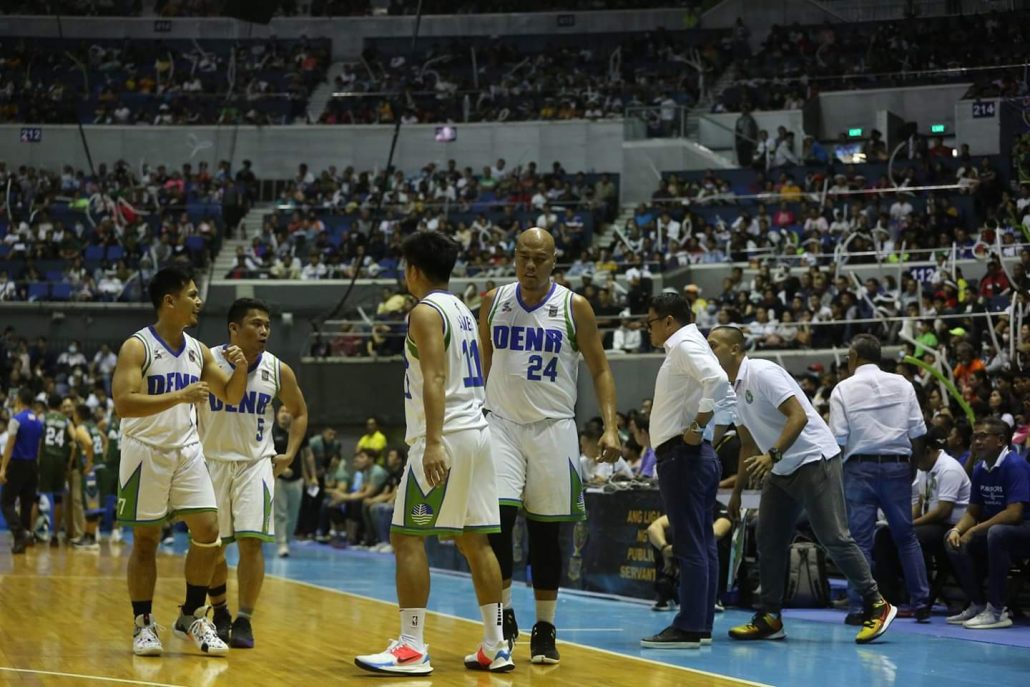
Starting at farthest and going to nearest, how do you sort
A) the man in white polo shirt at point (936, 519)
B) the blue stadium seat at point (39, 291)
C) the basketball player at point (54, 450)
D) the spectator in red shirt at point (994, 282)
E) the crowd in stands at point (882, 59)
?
1. the blue stadium seat at point (39, 291)
2. the crowd in stands at point (882, 59)
3. the spectator in red shirt at point (994, 282)
4. the basketball player at point (54, 450)
5. the man in white polo shirt at point (936, 519)

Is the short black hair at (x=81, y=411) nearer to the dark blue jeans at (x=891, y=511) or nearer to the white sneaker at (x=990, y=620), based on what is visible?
the dark blue jeans at (x=891, y=511)

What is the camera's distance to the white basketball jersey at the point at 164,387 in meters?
7.15

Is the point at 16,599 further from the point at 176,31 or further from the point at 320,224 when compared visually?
the point at 176,31

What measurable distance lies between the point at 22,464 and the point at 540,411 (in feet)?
39.4

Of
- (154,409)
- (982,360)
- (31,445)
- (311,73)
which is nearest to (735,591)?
(154,409)

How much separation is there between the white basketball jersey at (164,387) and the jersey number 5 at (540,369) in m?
1.91

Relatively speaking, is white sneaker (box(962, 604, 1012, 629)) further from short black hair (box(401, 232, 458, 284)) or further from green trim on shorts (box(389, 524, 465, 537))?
short black hair (box(401, 232, 458, 284))

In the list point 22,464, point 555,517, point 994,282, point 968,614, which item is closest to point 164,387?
point 555,517

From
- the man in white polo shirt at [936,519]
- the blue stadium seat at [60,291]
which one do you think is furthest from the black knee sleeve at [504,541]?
the blue stadium seat at [60,291]

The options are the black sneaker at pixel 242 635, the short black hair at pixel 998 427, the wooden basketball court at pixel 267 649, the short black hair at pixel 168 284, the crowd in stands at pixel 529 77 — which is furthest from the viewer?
the crowd in stands at pixel 529 77

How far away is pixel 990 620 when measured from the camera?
30.1 feet

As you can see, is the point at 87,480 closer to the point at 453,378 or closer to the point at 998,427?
the point at 998,427

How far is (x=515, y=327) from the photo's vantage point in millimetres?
7105

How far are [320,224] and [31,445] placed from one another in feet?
44.8
